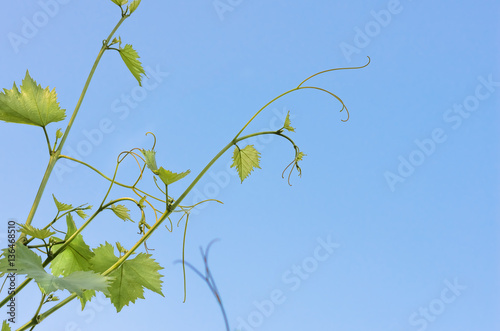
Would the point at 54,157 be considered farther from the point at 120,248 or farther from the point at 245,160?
the point at 245,160

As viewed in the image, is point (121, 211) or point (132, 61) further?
point (132, 61)

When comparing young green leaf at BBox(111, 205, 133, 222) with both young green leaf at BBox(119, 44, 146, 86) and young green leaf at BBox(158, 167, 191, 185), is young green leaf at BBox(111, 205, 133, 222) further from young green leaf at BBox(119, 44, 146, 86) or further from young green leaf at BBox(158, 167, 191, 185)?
young green leaf at BBox(119, 44, 146, 86)

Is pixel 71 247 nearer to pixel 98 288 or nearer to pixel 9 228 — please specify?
pixel 9 228

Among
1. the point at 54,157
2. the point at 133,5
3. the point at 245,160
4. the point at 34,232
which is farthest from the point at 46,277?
the point at 133,5

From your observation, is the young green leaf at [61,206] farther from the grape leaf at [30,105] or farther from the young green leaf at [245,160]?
the young green leaf at [245,160]

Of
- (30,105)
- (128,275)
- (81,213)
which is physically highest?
→ (30,105)
